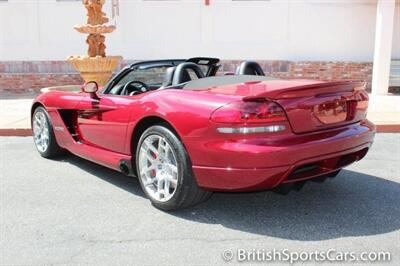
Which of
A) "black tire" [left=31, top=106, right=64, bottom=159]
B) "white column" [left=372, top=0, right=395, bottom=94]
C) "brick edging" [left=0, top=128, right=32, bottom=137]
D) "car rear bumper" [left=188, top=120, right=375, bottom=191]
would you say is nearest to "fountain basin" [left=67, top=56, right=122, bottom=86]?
"brick edging" [left=0, top=128, right=32, bottom=137]

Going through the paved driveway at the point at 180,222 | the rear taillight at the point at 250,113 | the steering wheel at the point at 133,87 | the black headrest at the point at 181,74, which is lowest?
the paved driveway at the point at 180,222

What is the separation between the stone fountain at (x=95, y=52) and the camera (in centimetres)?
1044

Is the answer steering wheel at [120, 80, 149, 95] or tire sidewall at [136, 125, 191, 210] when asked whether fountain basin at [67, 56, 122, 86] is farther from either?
tire sidewall at [136, 125, 191, 210]

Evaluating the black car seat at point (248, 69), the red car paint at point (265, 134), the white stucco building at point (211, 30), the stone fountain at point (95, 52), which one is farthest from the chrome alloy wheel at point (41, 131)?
the white stucco building at point (211, 30)

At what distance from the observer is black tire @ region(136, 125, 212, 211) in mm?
3570

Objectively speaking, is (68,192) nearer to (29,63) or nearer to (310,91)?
(310,91)

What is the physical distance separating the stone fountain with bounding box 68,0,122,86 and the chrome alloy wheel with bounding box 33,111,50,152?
4818 mm

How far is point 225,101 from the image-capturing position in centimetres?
339

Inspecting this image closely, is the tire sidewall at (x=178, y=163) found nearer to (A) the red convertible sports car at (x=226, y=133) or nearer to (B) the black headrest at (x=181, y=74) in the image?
(A) the red convertible sports car at (x=226, y=133)

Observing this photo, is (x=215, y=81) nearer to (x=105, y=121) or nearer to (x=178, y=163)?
(x=178, y=163)

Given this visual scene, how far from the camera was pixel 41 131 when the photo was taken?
5730mm

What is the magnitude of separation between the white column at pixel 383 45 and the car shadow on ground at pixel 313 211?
28.2 feet

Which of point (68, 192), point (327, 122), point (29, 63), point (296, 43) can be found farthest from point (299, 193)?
point (29, 63)

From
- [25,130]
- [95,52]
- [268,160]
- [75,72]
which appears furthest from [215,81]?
[75,72]
